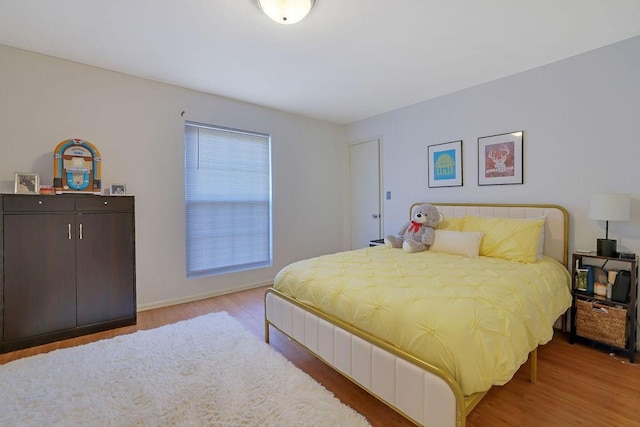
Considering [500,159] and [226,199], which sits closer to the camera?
[500,159]

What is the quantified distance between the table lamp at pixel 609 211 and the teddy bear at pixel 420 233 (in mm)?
1278

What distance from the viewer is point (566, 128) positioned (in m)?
2.72

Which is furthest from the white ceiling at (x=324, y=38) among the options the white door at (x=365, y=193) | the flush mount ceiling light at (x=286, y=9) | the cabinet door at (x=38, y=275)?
the cabinet door at (x=38, y=275)

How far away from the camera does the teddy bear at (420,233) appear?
304 centimetres

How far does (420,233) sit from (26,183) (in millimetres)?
3724

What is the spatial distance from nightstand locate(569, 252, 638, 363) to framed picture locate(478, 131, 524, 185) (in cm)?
102

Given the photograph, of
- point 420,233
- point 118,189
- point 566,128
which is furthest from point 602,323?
point 118,189

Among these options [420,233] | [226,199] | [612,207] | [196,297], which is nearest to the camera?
[612,207]

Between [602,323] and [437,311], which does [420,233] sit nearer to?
[602,323]

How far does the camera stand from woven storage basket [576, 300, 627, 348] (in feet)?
7.33

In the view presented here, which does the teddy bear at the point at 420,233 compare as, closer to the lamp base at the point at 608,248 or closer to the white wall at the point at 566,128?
the white wall at the point at 566,128

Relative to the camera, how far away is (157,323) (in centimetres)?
290

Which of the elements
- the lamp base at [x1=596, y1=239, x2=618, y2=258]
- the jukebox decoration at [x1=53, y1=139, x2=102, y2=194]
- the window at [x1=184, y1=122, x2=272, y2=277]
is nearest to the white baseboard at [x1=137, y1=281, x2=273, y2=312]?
the window at [x1=184, y1=122, x2=272, y2=277]

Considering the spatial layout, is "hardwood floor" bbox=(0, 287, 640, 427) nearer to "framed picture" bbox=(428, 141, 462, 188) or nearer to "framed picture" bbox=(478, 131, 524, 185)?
"framed picture" bbox=(478, 131, 524, 185)
